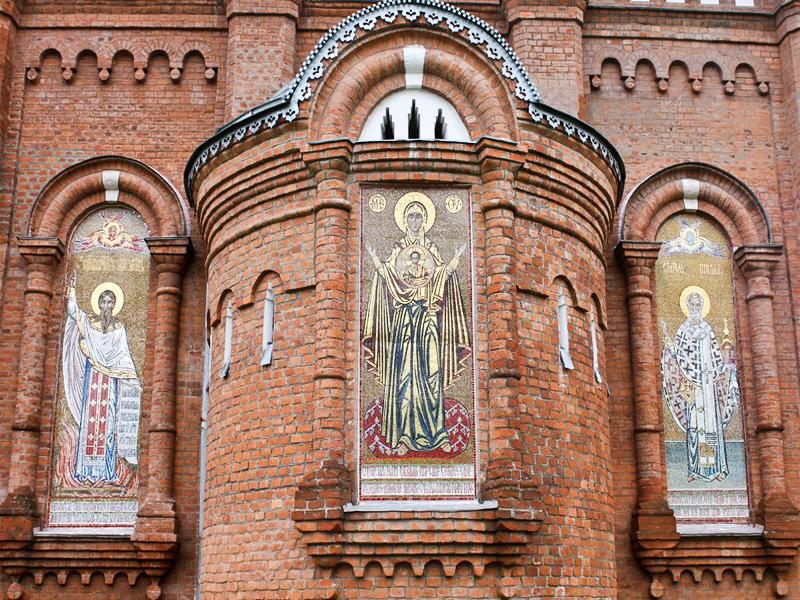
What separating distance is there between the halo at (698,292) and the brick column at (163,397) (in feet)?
21.7

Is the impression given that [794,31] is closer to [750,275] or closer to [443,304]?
[750,275]

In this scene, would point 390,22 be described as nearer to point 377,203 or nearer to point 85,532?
point 377,203

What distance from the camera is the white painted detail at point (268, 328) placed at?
960 cm

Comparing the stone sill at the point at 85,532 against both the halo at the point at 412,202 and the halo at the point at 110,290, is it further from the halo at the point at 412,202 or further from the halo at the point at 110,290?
the halo at the point at 412,202

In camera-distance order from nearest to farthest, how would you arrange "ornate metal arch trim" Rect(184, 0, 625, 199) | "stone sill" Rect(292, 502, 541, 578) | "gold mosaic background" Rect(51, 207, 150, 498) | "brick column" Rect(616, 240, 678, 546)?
"stone sill" Rect(292, 502, 541, 578), "ornate metal arch trim" Rect(184, 0, 625, 199), "brick column" Rect(616, 240, 678, 546), "gold mosaic background" Rect(51, 207, 150, 498)

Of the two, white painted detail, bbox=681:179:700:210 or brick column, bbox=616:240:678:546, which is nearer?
brick column, bbox=616:240:678:546

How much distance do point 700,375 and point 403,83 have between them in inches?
228

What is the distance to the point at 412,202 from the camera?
9.54 metres

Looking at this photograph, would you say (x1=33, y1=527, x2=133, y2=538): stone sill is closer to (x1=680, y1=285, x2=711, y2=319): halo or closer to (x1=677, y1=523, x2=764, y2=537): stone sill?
(x1=677, y1=523, x2=764, y2=537): stone sill

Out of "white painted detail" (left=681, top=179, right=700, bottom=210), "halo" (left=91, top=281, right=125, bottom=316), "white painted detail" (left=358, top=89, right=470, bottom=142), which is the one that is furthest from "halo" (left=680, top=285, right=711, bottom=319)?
"halo" (left=91, top=281, right=125, bottom=316)

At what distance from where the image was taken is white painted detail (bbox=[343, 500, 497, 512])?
859 centimetres

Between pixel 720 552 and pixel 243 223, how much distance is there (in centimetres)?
701

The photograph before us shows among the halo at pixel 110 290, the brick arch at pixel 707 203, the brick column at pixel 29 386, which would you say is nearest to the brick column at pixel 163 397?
the halo at pixel 110 290

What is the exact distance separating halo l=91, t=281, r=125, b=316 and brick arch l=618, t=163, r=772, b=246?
6.84 m
